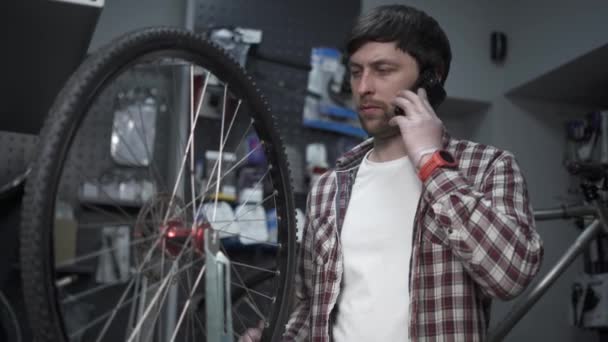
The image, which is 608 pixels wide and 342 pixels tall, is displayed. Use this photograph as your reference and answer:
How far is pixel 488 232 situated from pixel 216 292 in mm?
397

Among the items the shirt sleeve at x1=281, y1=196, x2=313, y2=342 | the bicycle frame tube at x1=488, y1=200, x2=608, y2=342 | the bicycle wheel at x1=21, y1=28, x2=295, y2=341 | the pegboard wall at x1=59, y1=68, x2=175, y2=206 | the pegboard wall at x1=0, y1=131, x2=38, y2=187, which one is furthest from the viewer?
the pegboard wall at x1=59, y1=68, x2=175, y2=206

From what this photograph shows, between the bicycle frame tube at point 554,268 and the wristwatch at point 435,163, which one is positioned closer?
the wristwatch at point 435,163

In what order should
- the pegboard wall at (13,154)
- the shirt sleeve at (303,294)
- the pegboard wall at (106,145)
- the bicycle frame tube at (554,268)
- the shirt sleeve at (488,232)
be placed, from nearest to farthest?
the shirt sleeve at (488,232) → the shirt sleeve at (303,294) → the bicycle frame tube at (554,268) → the pegboard wall at (13,154) → the pegboard wall at (106,145)

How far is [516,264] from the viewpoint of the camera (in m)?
0.86

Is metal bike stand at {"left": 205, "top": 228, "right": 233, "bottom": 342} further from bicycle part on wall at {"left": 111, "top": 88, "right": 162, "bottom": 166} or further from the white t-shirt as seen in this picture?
bicycle part on wall at {"left": 111, "top": 88, "right": 162, "bottom": 166}

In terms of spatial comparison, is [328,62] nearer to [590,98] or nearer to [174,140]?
[174,140]

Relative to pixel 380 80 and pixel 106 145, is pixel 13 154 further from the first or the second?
pixel 380 80

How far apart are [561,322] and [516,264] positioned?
8.47 feet

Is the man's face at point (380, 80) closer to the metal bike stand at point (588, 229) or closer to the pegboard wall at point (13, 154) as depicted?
the metal bike stand at point (588, 229)

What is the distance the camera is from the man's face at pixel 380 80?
1056mm

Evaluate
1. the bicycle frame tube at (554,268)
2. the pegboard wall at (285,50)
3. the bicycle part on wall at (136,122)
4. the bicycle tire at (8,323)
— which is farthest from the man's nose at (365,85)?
the pegboard wall at (285,50)

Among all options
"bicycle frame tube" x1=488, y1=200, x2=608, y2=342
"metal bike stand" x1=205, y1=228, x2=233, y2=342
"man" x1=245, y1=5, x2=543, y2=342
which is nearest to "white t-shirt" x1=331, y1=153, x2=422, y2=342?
"man" x1=245, y1=5, x2=543, y2=342

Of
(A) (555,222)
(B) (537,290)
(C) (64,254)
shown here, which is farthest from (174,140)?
(A) (555,222)

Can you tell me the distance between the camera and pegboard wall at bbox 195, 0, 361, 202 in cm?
276
